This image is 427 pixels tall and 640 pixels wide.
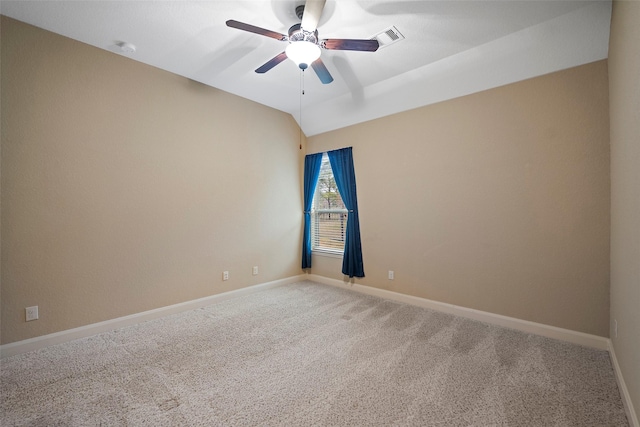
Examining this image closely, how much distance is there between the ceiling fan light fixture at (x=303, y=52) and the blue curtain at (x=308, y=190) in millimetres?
2407

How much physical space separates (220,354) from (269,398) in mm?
750

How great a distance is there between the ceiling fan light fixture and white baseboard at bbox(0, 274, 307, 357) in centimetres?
296

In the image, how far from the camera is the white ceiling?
2.15m

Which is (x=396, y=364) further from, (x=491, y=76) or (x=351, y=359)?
(x=491, y=76)

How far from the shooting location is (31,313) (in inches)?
92.4

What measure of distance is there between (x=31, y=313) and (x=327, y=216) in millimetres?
3562

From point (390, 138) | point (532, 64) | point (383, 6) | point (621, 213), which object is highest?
point (383, 6)

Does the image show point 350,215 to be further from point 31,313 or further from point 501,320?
point 31,313

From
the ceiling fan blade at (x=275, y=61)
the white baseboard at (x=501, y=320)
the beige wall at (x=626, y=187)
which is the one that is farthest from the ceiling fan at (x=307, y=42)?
the white baseboard at (x=501, y=320)

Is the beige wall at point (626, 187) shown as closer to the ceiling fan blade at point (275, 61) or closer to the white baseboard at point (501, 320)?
the white baseboard at point (501, 320)

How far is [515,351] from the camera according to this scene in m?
2.28

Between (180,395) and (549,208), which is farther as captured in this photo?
(549,208)

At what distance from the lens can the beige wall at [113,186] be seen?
2320 millimetres

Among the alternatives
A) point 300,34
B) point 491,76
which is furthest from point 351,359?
point 491,76
